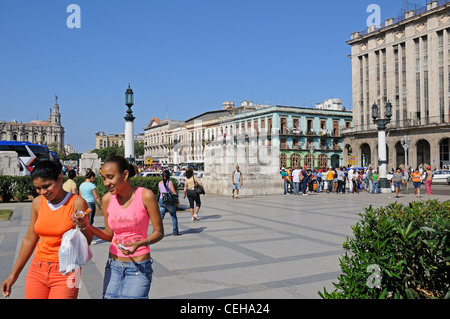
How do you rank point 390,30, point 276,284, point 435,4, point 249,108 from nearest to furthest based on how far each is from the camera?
1. point 276,284
2. point 435,4
3. point 390,30
4. point 249,108

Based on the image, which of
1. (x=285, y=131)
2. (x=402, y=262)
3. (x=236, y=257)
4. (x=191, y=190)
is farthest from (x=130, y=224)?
(x=285, y=131)

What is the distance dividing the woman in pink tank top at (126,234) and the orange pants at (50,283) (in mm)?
255

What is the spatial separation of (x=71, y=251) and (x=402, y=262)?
8.25 ft

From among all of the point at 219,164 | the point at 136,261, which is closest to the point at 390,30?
the point at 219,164

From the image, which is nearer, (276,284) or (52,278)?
(52,278)

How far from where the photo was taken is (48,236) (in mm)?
3057

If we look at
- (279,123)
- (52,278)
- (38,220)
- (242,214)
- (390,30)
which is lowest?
(242,214)

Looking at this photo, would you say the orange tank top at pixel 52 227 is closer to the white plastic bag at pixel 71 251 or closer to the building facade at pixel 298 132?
the white plastic bag at pixel 71 251

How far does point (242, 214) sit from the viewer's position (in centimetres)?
1266

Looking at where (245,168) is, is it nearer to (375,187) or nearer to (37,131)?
(375,187)

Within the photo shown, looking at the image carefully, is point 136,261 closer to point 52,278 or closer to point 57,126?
point 52,278

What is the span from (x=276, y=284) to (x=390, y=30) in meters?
50.9

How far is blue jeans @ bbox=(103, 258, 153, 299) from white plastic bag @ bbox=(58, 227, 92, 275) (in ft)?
1.05

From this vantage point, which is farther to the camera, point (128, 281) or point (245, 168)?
point (245, 168)
